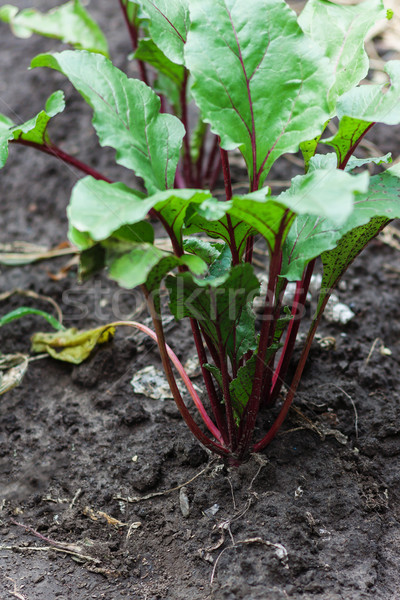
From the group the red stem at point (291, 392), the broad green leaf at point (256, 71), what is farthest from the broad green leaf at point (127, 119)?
the red stem at point (291, 392)

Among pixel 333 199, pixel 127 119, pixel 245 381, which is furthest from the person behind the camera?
pixel 245 381

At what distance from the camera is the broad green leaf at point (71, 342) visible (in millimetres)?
1601

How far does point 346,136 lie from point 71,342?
1.00m

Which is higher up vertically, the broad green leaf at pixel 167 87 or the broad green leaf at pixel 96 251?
the broad green leaf at pixel 96 251

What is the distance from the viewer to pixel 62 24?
2059 mm

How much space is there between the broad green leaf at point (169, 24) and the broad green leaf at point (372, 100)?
0.36 m

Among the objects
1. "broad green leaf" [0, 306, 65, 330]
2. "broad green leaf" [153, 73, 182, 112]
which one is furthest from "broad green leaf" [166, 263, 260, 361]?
"broad green leaf" [153, 73, 182, 112]

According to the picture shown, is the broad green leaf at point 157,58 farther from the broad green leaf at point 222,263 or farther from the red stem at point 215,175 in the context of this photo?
the broad green leaf at point 222,263

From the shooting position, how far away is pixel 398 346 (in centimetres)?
166

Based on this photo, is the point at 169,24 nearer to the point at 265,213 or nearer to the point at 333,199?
the point at 265,213

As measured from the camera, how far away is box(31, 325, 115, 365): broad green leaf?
5.25ft

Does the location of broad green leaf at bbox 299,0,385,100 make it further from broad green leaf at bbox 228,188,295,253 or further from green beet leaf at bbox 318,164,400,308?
broad green leaf at bbox 228,188,295,253

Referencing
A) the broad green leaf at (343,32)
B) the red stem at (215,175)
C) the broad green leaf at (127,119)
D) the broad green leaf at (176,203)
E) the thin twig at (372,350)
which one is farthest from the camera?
the red stem at (215,175)

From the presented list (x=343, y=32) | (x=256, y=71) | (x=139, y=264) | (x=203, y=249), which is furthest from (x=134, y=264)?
(x=343, y=32)
